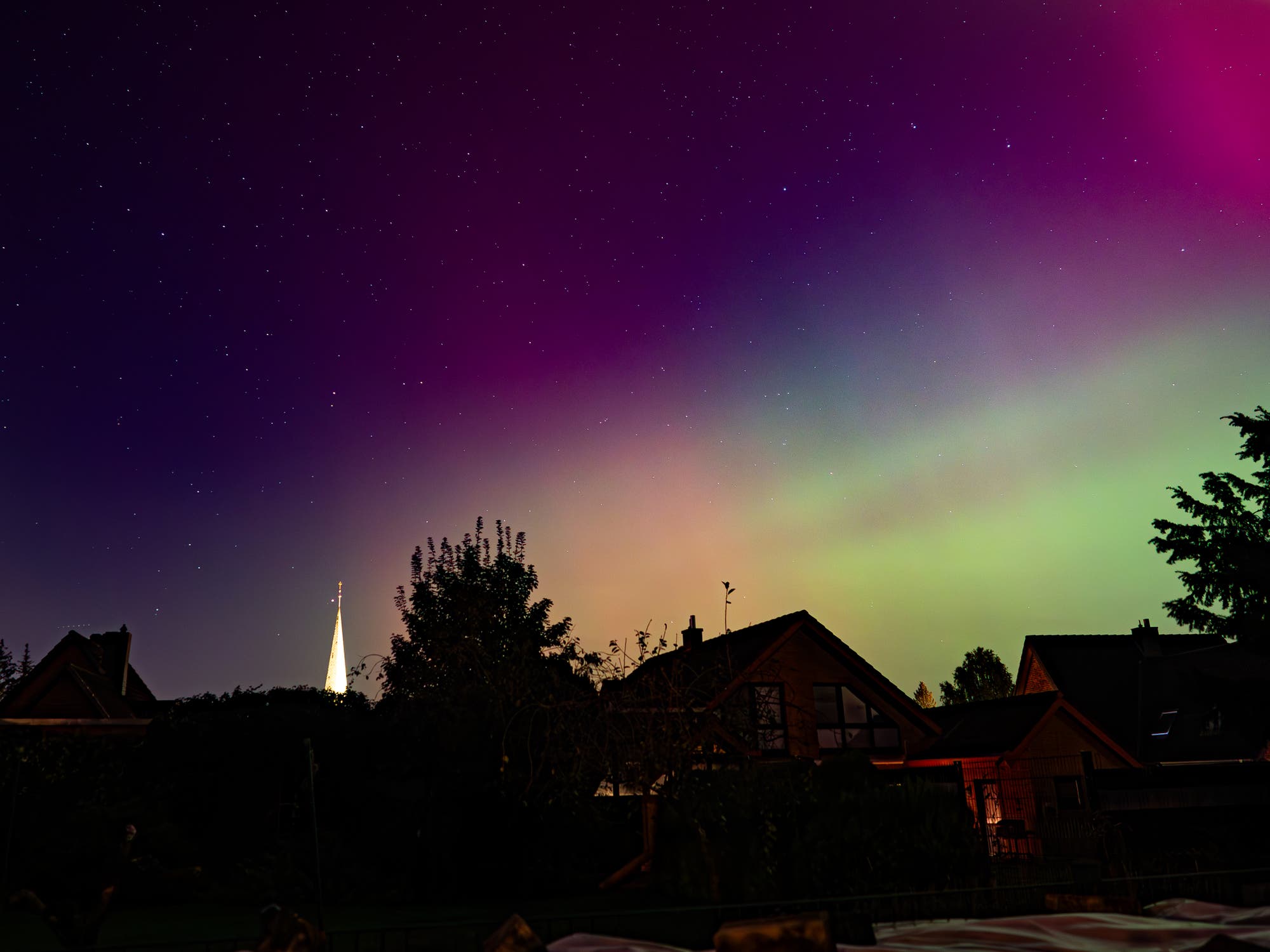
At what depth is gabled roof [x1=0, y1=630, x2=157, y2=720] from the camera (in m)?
38.4

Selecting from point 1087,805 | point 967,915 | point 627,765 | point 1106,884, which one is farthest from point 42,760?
point 1087,805

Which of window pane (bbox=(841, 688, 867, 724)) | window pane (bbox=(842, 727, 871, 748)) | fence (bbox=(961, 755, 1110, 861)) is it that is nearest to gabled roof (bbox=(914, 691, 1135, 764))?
fence (bbox=(961, 755, 1110, 861))

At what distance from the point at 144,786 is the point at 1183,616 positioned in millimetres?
34606

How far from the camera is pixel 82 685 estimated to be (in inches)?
1458

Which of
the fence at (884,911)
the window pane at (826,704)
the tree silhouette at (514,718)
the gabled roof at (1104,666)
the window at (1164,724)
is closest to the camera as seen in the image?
the fence at (884,911)

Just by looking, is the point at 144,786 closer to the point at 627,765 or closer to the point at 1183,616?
the point at 627,765

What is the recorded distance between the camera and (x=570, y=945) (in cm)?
870

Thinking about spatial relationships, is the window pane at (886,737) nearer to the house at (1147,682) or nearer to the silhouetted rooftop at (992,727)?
the silhouetted rooftop at (992,727)

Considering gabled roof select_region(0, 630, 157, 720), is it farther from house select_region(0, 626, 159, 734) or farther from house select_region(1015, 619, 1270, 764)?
house select_region(1015, 619, 1270, 764)

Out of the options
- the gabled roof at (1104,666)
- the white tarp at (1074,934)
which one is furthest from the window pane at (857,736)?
the white tarp at (1074,934)

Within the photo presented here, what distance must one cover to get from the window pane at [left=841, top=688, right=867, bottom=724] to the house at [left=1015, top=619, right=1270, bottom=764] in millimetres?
8387

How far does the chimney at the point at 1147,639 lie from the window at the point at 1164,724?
4439 mm

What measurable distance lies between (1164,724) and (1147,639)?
5.91 m

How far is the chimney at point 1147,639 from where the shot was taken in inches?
1631
